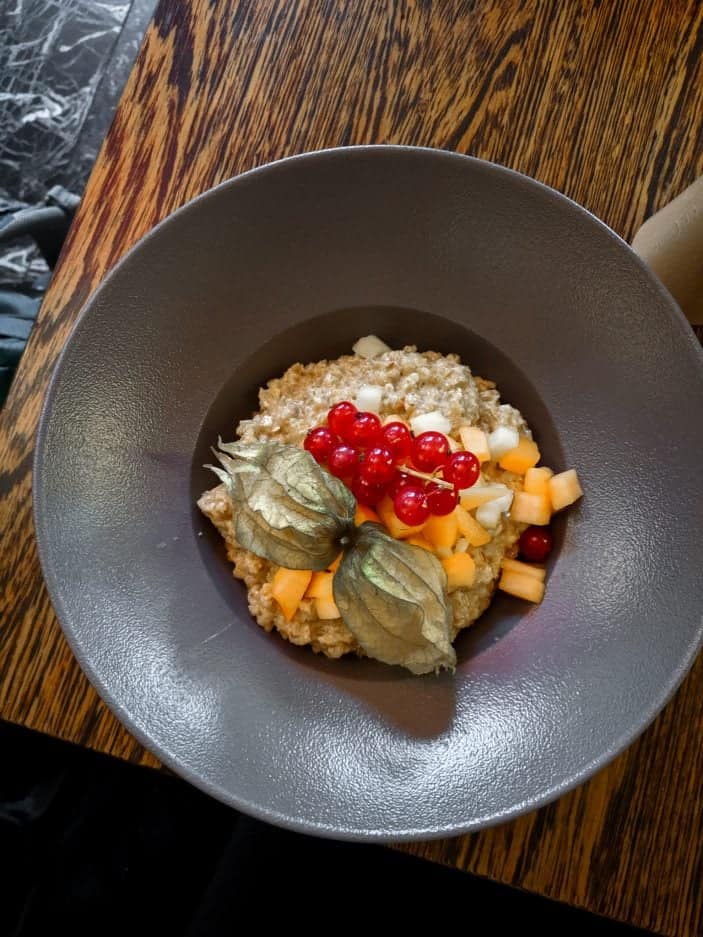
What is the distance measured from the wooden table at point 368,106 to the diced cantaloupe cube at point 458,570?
676mm

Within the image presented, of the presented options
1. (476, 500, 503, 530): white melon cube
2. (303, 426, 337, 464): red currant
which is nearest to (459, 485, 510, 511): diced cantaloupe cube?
(476, 500, 503, 530): white melon cube

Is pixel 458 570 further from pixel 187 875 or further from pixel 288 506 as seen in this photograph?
pixel 187 875

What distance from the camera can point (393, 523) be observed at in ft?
3.88

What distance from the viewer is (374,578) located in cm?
109

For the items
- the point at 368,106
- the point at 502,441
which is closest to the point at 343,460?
the point at 502,441

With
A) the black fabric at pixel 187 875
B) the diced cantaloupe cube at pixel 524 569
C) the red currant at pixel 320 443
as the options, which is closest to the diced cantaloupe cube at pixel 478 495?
the diced cantaloupe cube at pixel 524 569

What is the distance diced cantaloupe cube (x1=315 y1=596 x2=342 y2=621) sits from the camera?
3.82 feet

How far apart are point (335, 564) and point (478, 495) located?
0.24 m

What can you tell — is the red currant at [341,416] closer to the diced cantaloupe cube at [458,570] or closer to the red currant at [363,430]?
the red currant at [363,430]

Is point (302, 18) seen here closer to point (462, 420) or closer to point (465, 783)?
point (462, 420)

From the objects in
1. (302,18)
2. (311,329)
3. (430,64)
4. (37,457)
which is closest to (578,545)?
(311,329)

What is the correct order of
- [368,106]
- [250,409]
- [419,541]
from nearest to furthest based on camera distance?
[419,541], [250,409], [368,106]

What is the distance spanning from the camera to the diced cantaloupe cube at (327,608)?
116 centimetres

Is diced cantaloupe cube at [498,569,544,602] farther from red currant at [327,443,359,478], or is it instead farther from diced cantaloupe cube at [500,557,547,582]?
red currant at [327,443,359,478]
